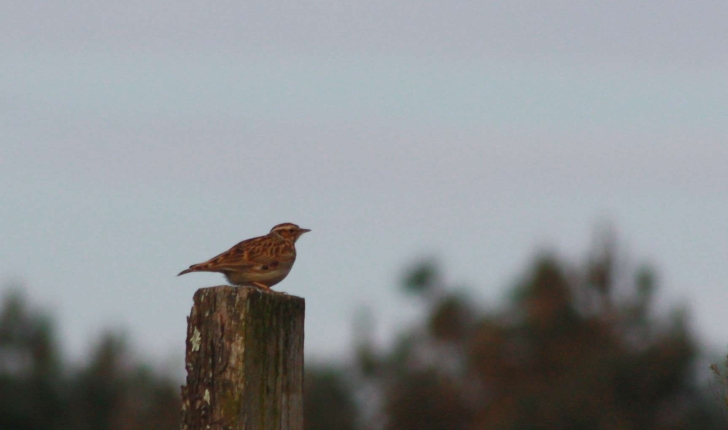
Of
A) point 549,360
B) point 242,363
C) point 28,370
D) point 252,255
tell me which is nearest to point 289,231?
point 252,255

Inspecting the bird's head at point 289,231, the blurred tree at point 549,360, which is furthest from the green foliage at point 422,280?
the bird's head at point 289,231

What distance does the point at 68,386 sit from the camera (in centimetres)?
4788

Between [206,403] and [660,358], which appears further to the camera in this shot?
[660,358]

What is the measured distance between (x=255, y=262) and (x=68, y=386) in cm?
3893

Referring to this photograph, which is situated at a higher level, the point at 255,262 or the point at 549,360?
the point at 549,360

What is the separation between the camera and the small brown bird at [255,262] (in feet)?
34.2

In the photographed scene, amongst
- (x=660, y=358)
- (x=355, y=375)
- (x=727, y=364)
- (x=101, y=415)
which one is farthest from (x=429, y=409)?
(x=727, y=364)

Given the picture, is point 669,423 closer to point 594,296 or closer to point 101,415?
point 594,296

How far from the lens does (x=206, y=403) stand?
5.54m

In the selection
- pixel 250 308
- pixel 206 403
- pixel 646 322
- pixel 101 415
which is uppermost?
pixel 646 322

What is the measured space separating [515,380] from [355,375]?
9.15 m

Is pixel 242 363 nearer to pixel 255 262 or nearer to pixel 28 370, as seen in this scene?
pixel 255 262

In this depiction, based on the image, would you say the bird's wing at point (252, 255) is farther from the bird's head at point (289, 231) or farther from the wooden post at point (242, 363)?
the wooden post at point (242, 363)

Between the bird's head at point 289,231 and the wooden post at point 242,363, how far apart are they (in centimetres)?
665
